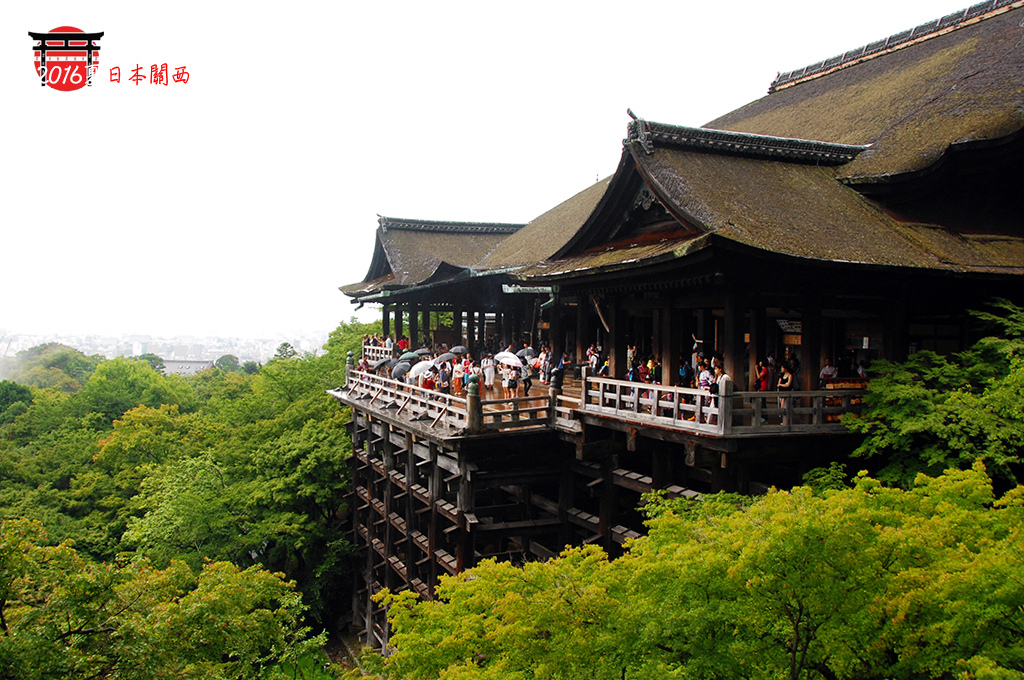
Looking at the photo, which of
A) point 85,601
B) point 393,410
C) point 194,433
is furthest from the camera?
point 194,433

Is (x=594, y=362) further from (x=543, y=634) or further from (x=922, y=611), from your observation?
(x=922, y=611)

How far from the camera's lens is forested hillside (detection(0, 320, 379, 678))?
9039 millimetres

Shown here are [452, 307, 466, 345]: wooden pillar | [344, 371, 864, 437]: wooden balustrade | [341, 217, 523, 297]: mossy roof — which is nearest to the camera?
[344, 371, 864, 437]: wooden balustrade

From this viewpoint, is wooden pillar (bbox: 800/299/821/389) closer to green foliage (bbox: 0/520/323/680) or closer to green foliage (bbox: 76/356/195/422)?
green foliage (bbox: 0/520/323/680)

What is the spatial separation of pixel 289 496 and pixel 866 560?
2089 cm

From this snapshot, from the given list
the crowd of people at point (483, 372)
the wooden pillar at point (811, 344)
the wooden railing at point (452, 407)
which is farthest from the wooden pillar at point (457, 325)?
the wooden pillar at point (811, 344)

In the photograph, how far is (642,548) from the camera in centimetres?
832

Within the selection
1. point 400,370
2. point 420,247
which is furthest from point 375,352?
point 400,370

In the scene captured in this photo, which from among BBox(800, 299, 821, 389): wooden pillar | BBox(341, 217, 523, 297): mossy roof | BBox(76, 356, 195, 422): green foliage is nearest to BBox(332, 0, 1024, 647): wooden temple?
BBox(800, 299, 821, 389): wooden pillar

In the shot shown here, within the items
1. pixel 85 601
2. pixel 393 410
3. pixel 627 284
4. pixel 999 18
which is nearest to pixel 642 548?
pixel 627 284

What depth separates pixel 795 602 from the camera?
641 centimetres

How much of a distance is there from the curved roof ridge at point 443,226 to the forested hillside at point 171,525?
7.82m

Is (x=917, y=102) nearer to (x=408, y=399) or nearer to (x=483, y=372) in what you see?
(x=483, y=372)

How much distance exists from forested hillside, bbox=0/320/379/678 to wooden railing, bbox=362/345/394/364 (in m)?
2.59
